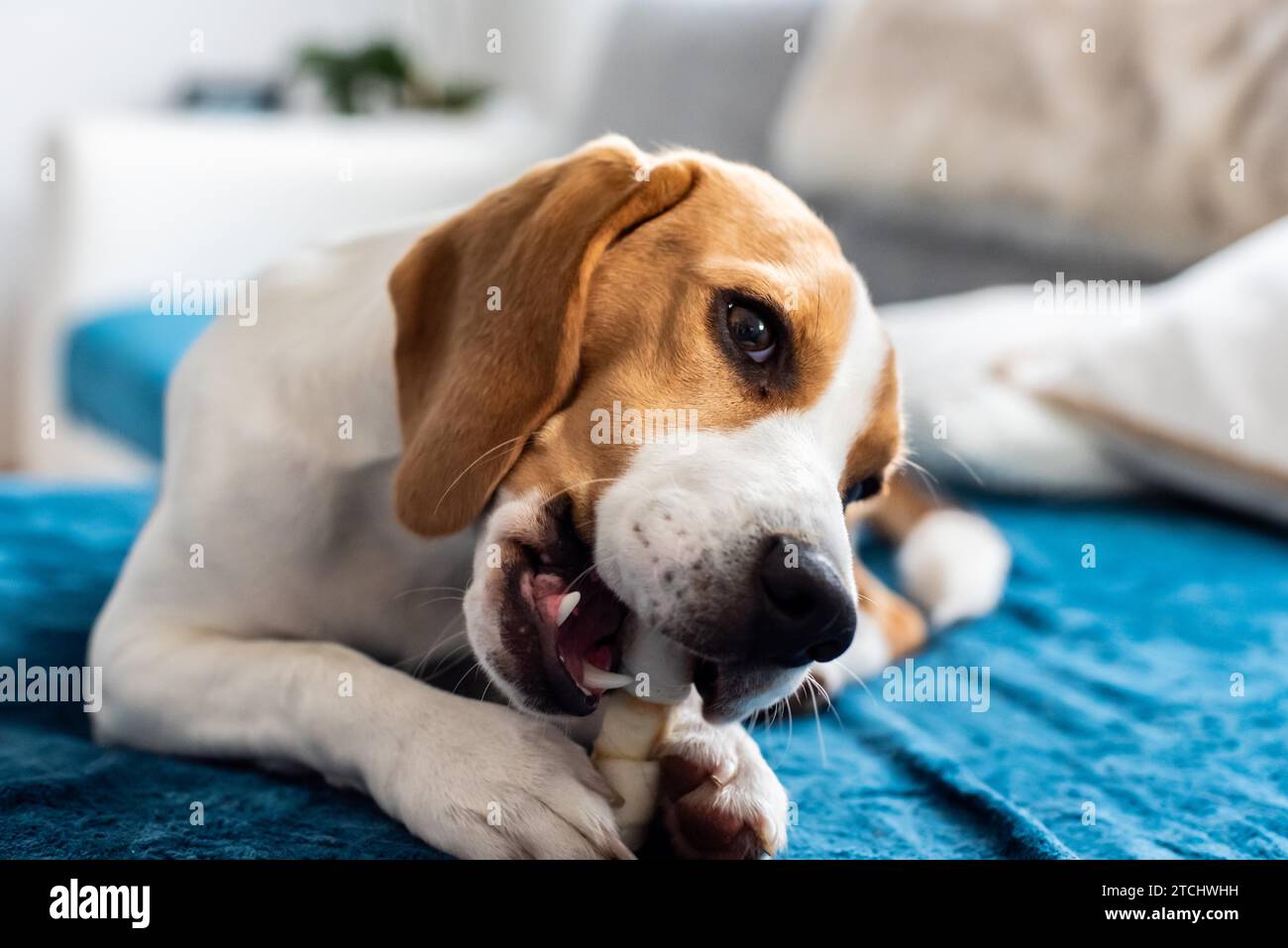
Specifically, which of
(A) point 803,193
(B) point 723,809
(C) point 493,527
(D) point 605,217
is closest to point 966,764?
(B) point 723,809

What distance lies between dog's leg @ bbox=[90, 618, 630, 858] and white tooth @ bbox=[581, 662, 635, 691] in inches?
2.4

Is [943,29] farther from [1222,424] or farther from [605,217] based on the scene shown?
[605,217]

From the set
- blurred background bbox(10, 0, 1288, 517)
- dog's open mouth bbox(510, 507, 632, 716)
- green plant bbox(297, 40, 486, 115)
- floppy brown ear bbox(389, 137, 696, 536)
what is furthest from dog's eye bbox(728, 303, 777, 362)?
green plant bbox(297, 40, 486, 115)

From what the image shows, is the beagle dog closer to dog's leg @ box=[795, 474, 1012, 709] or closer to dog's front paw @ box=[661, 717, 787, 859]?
dog's front paw @ box=[661, 717, 787, 859]

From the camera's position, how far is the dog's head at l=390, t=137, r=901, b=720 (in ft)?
3.66

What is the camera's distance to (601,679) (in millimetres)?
1184

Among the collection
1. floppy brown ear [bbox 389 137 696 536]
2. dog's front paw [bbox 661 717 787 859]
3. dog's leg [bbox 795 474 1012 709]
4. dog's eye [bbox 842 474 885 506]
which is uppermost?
floppy brown ear [bbox 389 137 696 536]

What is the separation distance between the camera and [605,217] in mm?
1322

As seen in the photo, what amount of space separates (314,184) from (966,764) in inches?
136

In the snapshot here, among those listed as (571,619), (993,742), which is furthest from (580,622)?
(993,742)

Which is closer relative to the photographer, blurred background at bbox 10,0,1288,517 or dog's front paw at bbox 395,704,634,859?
dog's front paw at bbox 395,704,634,859

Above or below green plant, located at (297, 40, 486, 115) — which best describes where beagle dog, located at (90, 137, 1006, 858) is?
below

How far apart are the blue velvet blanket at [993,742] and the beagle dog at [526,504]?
3.8 inches

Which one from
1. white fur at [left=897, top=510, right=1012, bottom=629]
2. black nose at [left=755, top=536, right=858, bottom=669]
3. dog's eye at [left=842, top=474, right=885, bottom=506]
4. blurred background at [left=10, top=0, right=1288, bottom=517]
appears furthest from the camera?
blurred background at [left=10, top=0, right=1288, bottom=517]
